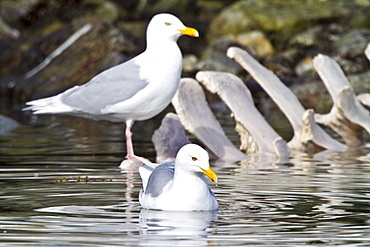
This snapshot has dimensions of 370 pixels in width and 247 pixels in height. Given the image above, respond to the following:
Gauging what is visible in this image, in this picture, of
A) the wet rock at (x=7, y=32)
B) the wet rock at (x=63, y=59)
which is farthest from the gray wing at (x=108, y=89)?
the wet rock at (x=7, y=32)

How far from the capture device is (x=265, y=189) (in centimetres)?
735

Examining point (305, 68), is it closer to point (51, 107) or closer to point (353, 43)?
point (353, 43)

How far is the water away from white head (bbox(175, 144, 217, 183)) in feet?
1.12

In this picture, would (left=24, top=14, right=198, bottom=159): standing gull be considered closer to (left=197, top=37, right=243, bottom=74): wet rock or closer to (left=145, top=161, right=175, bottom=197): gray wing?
(left=145, top=161, right=175, bottom=197): gray wing

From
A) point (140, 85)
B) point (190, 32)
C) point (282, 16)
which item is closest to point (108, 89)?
point (140, 85)

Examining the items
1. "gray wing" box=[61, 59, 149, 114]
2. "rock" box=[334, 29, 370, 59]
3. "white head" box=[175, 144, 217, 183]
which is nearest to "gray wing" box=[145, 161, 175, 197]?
"white head" box=[175, 144, 217, 183]

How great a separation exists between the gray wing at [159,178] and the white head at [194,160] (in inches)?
13.2

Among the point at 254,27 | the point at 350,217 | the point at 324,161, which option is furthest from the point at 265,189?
the point at 254,27

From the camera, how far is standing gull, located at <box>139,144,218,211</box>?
6.04 meters

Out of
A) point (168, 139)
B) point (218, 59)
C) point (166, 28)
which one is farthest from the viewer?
point (218, 59)

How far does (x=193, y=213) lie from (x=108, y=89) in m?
4.02

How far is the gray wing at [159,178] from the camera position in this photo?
6367 mm

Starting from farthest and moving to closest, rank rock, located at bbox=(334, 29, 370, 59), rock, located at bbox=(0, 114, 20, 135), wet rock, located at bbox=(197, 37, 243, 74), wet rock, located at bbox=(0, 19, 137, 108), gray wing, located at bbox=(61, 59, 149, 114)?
rock, located at bbox=(334, 29, 370, 59)
wet rock, located at bbox=(197, 37, 243, 74)
wet rock, located at bbox=(0, 19, 137, 108)
rock, located at bbox=(0, 114, 20, 135)
gray wing, located at bbox=(61, 59, 149, 114)

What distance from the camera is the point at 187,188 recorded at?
6137 mm
